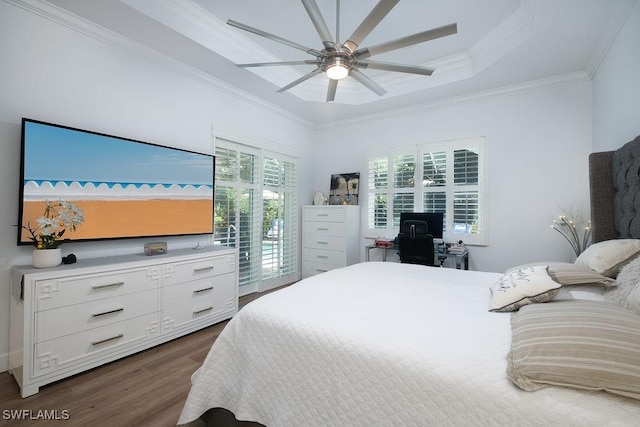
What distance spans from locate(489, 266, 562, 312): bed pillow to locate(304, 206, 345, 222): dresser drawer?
2892mm

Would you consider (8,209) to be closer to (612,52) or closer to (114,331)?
(114,331)

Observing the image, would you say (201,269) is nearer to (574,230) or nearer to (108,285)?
(108,285)

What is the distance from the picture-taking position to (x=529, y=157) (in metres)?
3.36

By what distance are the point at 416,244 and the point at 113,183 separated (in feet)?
10.4

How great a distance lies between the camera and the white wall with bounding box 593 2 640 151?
205 cm

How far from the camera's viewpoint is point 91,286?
204 centimetres

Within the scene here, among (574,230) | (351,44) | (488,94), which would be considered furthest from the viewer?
(488,94)

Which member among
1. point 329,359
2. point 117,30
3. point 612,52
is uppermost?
point 117,30

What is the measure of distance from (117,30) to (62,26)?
37cm

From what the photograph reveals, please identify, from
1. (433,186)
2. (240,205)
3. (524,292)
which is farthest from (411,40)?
(240,205)

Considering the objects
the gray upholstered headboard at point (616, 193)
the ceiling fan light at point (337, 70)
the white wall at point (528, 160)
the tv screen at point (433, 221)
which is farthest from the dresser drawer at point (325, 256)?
the gray upholstered headboard at point (616, 193)

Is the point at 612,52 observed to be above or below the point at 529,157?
above

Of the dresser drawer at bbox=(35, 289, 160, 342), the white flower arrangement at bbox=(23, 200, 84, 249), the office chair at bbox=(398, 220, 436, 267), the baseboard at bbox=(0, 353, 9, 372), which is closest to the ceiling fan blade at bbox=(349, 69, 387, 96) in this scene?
the office chair at bbox=(398, 220, 436, 267)

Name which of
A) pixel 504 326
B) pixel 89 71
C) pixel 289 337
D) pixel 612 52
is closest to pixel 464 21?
pixel 612 52
